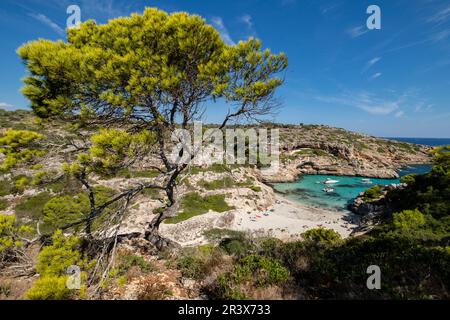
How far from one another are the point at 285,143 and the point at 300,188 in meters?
24.9

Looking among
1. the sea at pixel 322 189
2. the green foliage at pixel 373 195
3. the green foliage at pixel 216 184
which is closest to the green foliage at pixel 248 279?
the green foliage at pixel 216 184

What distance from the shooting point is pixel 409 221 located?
12391 millimetres

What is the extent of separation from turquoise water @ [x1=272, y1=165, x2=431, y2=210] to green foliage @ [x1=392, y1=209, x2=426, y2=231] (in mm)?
17492

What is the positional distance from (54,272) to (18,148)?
2869mm

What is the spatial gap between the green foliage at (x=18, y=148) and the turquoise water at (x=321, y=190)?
3295cm

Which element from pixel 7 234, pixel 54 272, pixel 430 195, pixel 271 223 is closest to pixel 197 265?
pixel 54 272

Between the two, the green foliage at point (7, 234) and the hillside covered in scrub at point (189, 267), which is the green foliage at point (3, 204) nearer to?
the hillside covered in scrub at point (189, 267)

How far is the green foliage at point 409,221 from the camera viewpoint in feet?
38.8

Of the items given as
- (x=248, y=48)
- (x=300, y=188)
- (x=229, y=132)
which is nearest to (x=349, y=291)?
(x=229, y=132)

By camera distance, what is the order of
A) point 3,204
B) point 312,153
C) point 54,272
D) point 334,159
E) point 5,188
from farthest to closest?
point 312,153, point 334,159, point 5,188, point 3,204, point 54,272

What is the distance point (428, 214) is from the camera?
45.0ft

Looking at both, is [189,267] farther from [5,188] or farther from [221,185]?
[221,185]

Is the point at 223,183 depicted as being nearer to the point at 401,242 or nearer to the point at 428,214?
the point at 428,214

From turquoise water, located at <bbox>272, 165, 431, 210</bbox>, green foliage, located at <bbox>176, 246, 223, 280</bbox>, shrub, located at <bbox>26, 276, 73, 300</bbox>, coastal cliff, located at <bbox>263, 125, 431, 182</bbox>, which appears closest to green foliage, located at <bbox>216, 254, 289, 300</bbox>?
green foliage, located at <bbox>176, 246, 223, 280</bbox>
